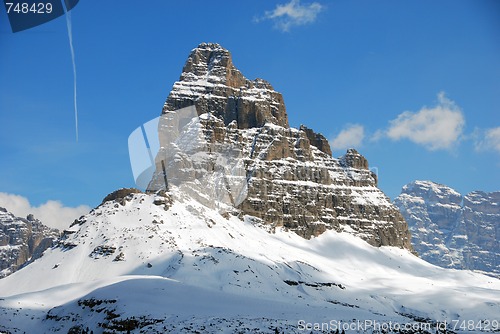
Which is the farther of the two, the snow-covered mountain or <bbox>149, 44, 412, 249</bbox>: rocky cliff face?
<bbox>149, 44, 412, 249</bbox>: rocky cliff face

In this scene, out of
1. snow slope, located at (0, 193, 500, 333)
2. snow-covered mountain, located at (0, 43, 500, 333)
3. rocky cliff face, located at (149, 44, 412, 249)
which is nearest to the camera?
snow slope, located at (0, 193, 500, 333)

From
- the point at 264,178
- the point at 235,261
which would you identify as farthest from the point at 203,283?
the point at 264,178

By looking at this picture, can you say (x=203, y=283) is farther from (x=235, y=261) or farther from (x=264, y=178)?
(x=264, y=178)

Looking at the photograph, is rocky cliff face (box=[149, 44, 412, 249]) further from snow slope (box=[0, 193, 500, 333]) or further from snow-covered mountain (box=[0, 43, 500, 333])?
snow slope (box=[0, 193, 500, 333])

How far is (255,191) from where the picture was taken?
173m

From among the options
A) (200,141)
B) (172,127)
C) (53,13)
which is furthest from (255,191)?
(53,13)

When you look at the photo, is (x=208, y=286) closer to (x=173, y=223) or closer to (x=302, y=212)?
(x=173, y=223)

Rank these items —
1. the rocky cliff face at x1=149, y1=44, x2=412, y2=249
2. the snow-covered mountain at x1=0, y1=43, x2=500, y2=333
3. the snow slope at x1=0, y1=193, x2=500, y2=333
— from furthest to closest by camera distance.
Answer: the rocky cliff face at x1=149, y1=44, x2=412, y2=249 → the snow-covered mountain at x1=0, y1=43, x2=500, y2=333 → the snow slope at x1=0, y1=193, x2=500, y2=333

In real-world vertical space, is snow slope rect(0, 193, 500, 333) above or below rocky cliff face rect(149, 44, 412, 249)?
below

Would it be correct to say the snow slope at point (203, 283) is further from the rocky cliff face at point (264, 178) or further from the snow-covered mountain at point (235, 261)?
the rocky cliff face at point (264, 178)

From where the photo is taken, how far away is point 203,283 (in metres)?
84.3

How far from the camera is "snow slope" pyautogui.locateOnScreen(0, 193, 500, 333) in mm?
53438

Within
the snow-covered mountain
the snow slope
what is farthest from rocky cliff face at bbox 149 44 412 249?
the snow slope

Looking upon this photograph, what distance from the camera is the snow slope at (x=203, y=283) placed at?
53438mm
